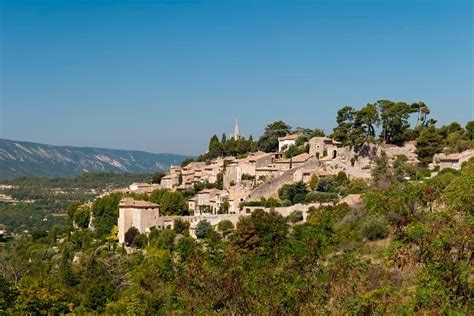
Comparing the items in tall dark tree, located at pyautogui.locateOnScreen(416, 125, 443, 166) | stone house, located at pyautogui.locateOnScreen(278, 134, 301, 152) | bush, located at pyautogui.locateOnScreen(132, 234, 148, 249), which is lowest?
bush, located at pyautogui.locateOnScreen(132, 234, 148, 249)

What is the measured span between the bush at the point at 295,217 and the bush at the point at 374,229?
26.8ft

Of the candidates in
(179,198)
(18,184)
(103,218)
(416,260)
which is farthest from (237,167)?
(18,184)

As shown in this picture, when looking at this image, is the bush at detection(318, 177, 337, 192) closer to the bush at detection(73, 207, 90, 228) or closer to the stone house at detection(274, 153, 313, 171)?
the stone house at detection(274, 153, 313, 171)

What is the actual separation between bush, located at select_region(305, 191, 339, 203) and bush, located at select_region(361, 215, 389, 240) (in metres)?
9.44

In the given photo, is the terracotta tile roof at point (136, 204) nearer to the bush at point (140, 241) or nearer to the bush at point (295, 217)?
the bush at point (140, 241)

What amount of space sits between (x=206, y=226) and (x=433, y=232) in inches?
1069

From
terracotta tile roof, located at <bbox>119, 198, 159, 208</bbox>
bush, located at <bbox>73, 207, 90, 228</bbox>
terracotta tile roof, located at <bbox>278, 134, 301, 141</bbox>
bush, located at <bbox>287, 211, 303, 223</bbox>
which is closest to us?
bush, located at <bbox>287, 211, 303, 223</bbox>

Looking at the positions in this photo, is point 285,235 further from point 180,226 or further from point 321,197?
point 180,226

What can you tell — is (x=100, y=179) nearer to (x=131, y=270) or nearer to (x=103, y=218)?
(x=103, y=218)

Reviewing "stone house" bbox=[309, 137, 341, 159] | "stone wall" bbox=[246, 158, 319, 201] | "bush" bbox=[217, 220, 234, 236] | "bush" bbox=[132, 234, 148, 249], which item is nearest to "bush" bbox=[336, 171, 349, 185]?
"stone wall" bbox=[246, 158, 319, 201]

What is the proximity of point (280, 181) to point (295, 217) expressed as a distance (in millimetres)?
7350

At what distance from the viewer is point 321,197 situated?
134ft

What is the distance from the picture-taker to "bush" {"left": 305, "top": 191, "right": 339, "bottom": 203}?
40406mm

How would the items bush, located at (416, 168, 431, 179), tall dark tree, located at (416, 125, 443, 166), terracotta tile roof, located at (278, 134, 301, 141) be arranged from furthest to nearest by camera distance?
terracotta tile roof, located at (278, 134, 301, 141), tall dark tree, located at (416, 125, 443, 166), bush, located at (416, 168, 431, 179)
